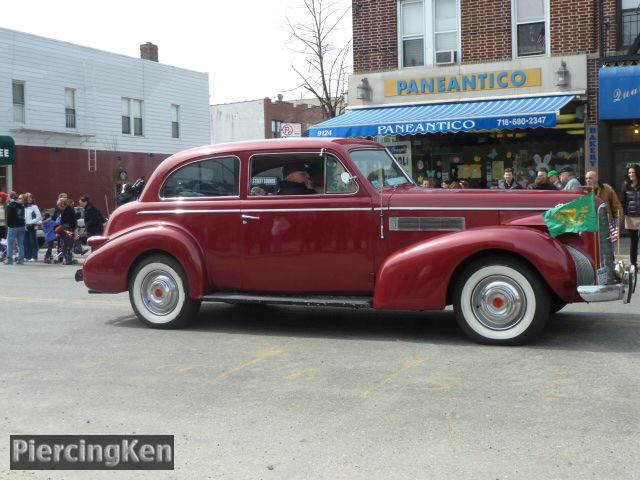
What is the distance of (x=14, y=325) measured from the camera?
348 inches

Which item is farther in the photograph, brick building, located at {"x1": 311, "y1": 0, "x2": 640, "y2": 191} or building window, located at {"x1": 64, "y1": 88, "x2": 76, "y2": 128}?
building window, located at {"x1": 64, "y1": 88, "x2": 76, "y2": 128}

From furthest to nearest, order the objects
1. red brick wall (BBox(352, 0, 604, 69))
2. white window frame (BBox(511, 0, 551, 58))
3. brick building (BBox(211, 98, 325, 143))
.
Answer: brick building (BBox(211, 98, 325, 143)), white window frame (BBox(511, 0, 551, 58)), red brick wall (BBox(352, 0, 604, 69))

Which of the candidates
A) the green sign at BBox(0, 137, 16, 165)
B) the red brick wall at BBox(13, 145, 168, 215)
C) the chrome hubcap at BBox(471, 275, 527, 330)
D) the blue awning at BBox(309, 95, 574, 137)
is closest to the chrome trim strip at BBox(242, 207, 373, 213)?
the chrome hubcap at BBox(471, 275, 527, 330)

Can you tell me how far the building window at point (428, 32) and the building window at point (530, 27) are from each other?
1475mm

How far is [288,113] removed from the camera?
5297cm

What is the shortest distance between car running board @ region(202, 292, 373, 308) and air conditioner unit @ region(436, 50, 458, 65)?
40.9 feet

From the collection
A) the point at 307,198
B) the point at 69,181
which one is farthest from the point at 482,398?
the point at 69,181

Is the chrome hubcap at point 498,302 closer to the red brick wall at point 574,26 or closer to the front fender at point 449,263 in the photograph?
the front fender at point 449,263

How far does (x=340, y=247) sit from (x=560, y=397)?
283 cm

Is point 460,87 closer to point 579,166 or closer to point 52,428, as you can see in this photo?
point 579,166

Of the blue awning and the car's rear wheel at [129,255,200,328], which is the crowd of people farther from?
the car's rear wheel at [129,255,200,328]

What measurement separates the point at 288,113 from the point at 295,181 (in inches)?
1802

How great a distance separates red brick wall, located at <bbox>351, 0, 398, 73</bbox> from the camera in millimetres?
19547

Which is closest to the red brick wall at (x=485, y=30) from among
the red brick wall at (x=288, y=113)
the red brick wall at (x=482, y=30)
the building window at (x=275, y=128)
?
the red brick wall at (x=482, y=30)
